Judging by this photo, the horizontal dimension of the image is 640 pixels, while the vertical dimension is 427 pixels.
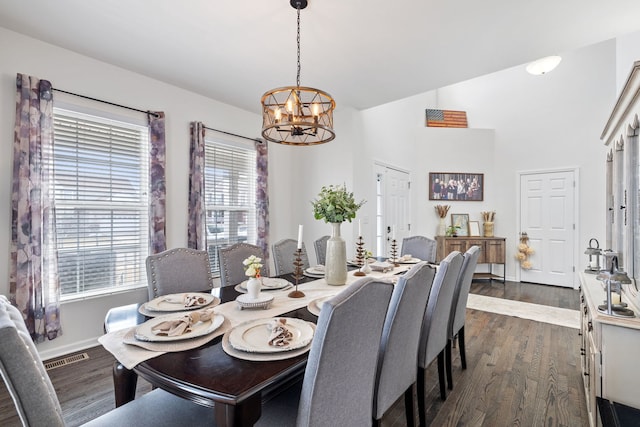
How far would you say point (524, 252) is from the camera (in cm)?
573

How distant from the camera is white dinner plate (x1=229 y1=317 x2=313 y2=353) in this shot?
3.93 feet

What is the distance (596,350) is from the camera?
155 centimetres

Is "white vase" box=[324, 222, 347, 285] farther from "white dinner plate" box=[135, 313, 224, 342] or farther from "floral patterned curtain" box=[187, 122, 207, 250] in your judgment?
"floral patterned curtain" box=[187, 122, 207, 250]

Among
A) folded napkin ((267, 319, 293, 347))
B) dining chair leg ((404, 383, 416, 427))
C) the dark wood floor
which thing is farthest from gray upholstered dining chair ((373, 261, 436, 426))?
the dark wood floor

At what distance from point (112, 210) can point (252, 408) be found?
113 inches

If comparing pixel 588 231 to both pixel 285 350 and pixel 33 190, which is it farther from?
pixel 33 190

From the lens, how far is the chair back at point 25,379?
0.76 metres

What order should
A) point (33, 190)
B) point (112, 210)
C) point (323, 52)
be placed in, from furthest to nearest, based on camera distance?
1. point (112, 210)
2. point (323, 52)
3. point (33, 190)

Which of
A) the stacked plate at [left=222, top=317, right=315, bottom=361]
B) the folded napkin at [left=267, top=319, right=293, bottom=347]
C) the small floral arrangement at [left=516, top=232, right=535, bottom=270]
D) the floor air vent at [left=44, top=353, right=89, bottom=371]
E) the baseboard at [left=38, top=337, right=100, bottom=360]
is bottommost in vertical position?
the floor air vent at [left=44, top=353, right=89, bottom=371]

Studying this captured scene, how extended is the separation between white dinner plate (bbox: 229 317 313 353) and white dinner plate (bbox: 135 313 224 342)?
0.11 metres

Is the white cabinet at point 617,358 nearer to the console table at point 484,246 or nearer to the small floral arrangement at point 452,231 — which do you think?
the console table at point 484,246

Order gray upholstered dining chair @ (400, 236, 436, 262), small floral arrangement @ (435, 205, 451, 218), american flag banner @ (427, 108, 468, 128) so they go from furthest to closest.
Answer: american flag banner @ (427, 108, 468, 128)
small floral arrangement @ (435, 205, 451, 218)
gray upholstered dining chair @ (400, 236, 436, 262)

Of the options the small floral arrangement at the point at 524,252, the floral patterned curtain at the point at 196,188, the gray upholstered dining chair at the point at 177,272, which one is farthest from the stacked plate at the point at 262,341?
the small floral arrangement at the point at 524,252

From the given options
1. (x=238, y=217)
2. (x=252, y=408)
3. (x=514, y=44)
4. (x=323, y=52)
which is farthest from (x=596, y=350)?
(x=238, y=217)
